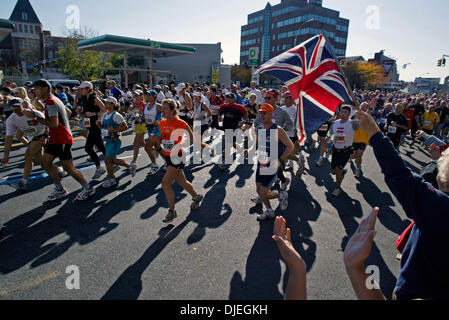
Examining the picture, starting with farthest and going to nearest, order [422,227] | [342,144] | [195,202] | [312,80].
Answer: [342,144] < [195,202] < [312,80] < [422,227]

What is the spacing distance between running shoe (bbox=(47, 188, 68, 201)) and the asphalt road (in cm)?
14

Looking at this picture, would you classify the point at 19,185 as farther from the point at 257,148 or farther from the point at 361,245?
the point at 361,245

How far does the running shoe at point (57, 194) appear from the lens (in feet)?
16.5

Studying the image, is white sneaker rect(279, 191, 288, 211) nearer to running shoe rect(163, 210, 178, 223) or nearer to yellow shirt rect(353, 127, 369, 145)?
running shoe rect(163, 210, 178, 223)

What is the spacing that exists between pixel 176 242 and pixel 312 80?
330 centimetres

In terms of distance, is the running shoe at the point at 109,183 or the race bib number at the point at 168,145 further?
the running shoe at the point at 109,183

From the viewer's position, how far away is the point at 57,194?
5.11 meters

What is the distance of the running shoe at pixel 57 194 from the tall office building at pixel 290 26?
71365 mm

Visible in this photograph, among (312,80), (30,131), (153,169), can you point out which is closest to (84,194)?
(30,131)

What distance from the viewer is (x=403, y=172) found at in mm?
1400

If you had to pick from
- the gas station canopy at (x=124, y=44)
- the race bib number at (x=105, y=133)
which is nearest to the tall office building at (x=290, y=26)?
the gas station canopy at (x=124, y=44)

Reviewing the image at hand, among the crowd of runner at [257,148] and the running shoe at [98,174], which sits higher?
the crowd of runner at [257,148]

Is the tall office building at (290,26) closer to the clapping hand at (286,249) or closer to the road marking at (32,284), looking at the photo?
the road marking at (32,284)

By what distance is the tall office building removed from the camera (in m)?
68.7
